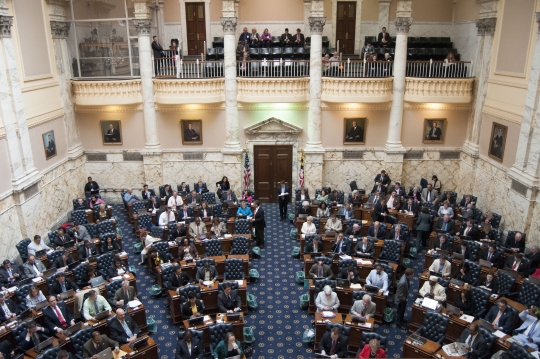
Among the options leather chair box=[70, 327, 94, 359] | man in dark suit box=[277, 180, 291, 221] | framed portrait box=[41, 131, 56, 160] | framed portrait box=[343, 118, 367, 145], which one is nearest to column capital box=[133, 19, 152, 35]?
framed portrait box=[41, 131, 56, 160]

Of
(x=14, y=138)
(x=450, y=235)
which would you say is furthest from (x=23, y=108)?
(x=450, y=235)

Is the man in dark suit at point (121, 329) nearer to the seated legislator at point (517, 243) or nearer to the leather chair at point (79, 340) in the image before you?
the leather chair at point (79, 340)

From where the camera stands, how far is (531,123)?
40.8 feet

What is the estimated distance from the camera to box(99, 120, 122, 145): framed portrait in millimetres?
16922

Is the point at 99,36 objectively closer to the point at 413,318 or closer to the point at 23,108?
the point at 23,108

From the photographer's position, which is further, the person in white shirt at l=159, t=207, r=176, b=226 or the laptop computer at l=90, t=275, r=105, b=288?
the person in white shirt at l=159, t=207, r=176, b=226

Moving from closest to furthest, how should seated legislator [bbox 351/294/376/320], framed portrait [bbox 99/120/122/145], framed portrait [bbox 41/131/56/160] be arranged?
1. seated legislator [bbox 351/294/376/320]
2. framed portrait [bbox 41/131/56/160]
3. framed portrait [bbox 99/120/122/145]

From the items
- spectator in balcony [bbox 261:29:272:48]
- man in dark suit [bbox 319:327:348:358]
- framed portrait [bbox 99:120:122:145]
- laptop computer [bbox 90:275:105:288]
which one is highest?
spectator in balcony [bbox 261:29:272:48]

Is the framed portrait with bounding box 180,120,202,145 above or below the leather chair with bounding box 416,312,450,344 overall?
above

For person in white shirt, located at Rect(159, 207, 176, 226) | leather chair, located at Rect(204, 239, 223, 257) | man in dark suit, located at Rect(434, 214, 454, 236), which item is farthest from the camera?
person in white shirt, located at Rect(159, 207, 176, 226)

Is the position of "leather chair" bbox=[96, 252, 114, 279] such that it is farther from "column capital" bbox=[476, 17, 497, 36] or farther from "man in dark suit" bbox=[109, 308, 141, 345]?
"column capital" bbox=[476, 17, 497, 36]

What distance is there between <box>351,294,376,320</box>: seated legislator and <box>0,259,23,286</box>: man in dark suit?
7.92 meters

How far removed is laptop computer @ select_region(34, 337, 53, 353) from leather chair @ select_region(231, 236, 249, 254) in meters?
5.26

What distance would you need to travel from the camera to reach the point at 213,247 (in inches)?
475
